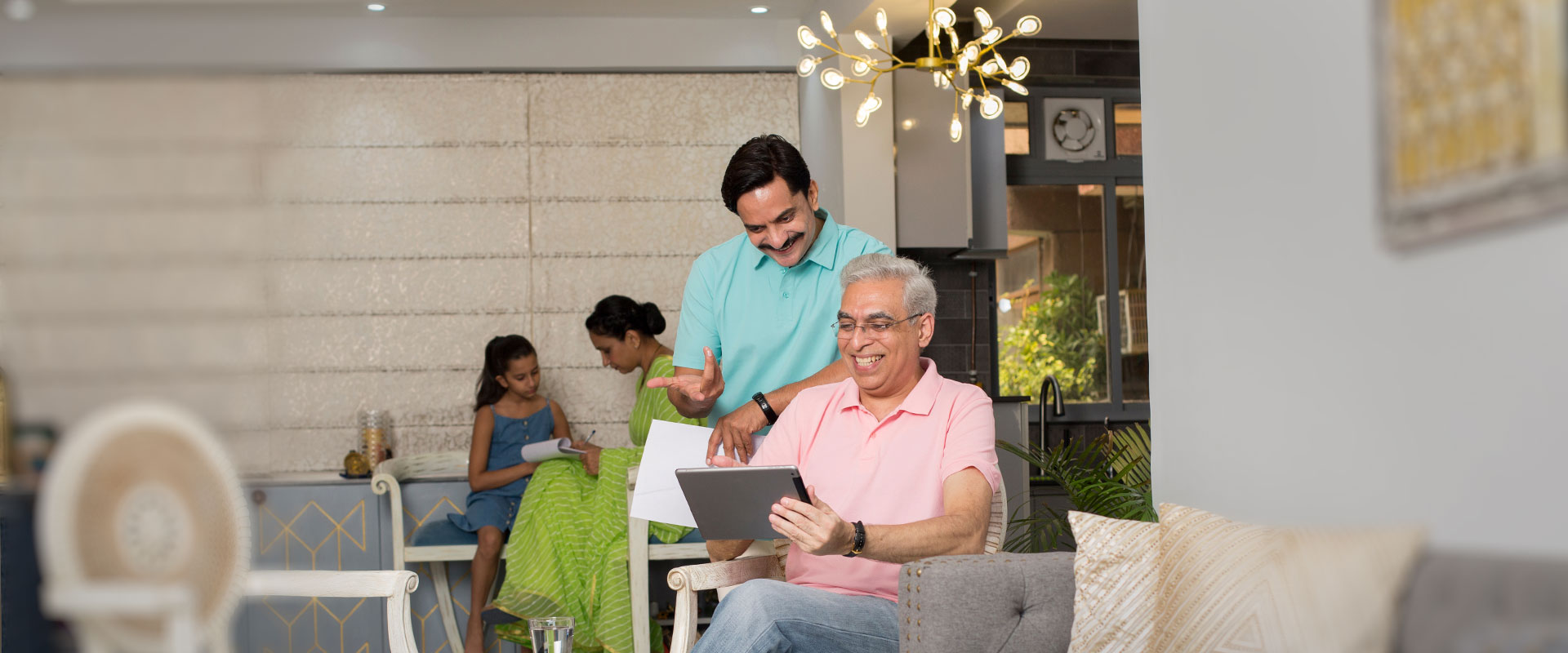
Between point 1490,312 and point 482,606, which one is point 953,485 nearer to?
point 1490,312

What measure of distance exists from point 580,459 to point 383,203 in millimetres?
1560

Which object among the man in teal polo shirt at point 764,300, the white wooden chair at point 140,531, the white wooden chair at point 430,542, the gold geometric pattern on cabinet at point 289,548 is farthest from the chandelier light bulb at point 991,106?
the white wooden chair at point 140,531

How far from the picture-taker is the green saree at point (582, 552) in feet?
11.0

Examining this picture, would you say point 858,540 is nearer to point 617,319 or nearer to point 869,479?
point 869,479

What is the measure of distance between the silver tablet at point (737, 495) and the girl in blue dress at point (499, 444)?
2.11 metres

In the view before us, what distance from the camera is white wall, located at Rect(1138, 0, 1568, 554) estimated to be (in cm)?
83

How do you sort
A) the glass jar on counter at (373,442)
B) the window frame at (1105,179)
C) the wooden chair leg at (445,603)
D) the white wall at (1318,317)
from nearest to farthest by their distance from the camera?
the white wall at (1318,317), the wooden chair leg at (445,603), the glass jar on counter at (373,442), the window frame at (1105,179)

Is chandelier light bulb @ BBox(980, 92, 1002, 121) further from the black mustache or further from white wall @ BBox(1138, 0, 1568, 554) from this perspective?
white wall @ BBox(1138, 0, 1568, 554)

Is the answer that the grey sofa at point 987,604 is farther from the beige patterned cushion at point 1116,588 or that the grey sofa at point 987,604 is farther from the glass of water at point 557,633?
the glass of water at point 557,633

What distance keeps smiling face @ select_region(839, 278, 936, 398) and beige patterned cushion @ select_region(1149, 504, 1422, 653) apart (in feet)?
1.92

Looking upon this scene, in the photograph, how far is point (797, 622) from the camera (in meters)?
1.77

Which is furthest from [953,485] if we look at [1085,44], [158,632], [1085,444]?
[1085,44]

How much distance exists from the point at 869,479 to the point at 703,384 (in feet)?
1.33

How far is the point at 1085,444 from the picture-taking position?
520 cm
